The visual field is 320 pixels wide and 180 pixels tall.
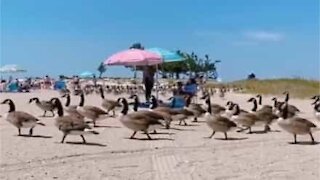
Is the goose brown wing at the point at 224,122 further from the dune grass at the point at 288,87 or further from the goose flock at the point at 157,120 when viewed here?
the dune grass at the point at 288,87

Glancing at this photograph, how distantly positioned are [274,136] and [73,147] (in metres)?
6.36

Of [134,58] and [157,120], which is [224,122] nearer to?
[157,120]

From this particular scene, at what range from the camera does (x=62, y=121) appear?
14.9 m

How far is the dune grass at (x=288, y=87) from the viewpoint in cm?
4822

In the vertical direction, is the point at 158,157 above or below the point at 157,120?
below

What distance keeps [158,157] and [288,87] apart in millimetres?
41617

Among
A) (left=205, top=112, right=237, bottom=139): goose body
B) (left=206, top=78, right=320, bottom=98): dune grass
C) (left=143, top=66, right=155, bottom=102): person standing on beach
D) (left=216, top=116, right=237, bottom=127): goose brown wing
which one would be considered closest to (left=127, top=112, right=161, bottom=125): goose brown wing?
(left=205, top=112, right=237, bottom=139): goose body

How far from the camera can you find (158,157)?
12656mm

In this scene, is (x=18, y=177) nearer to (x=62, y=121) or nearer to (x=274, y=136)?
(x=62, y=121)

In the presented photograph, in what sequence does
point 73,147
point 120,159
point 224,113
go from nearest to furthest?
point 120,159
point 73,147
point 224,113

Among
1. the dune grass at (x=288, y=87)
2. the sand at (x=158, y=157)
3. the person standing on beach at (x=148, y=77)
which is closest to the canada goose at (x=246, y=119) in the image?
the sand at (x=158, y=157)

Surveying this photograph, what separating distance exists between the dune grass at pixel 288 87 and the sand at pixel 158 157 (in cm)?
3095

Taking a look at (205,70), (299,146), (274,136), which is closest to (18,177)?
(299,146)

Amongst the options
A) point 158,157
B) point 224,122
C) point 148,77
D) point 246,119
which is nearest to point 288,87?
point 148,77
